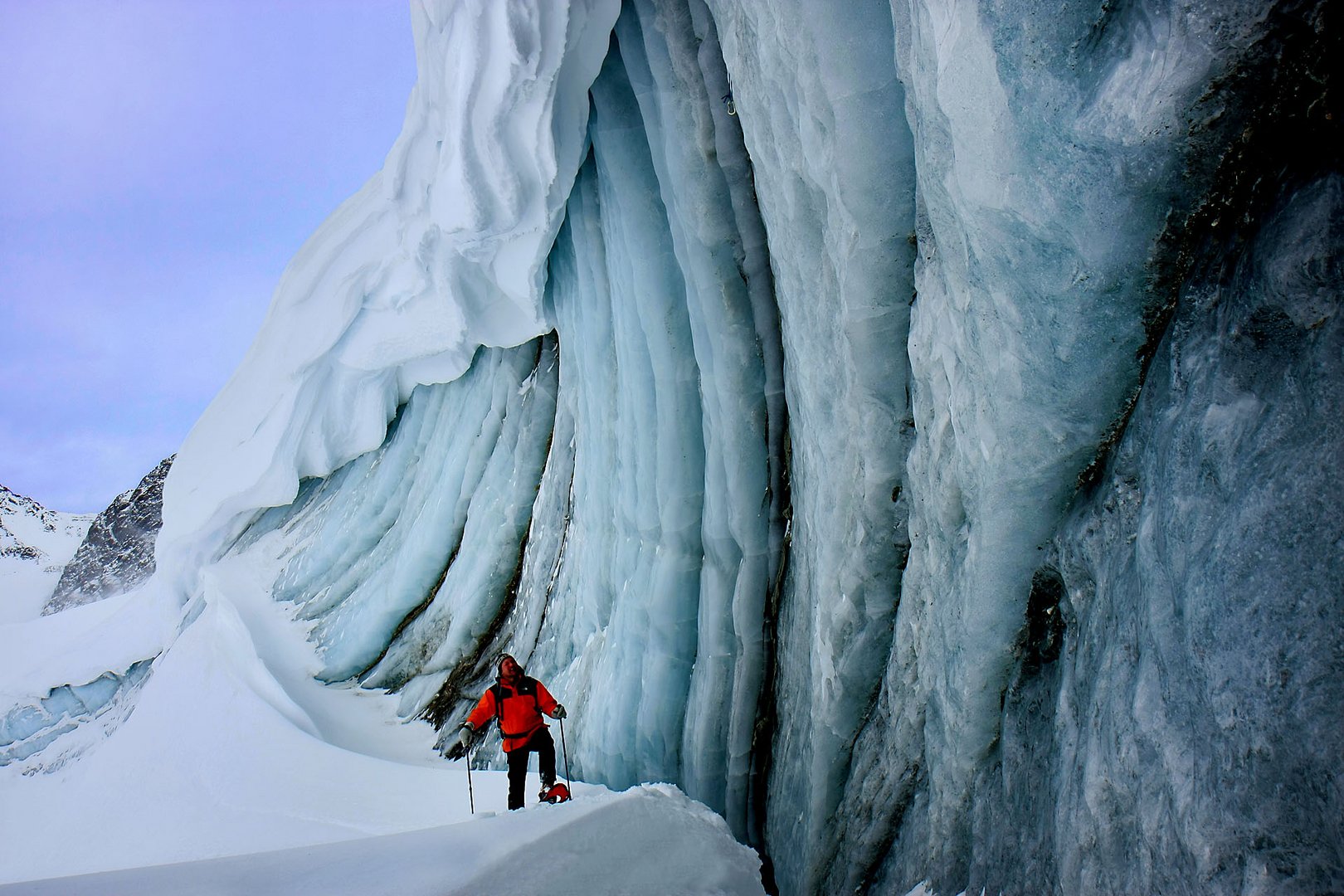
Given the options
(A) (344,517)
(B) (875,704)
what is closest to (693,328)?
(B) (875,704)

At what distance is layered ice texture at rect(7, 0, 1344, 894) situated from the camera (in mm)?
1320

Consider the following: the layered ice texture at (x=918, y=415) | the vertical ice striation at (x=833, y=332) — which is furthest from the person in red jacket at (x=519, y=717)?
the vertical ice striation at (x=833, y=332)

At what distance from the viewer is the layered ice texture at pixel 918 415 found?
52.0 inches

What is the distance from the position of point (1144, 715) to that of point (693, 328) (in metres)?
2.81

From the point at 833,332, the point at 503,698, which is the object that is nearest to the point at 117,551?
the point at 503,698

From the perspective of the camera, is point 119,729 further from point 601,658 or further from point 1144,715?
point 1144,715

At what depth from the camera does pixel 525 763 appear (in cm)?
390

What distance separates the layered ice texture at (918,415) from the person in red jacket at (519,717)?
57cm

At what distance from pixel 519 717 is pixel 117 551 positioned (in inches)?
454

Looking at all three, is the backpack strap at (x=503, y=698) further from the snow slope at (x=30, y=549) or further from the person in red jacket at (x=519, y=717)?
the snow slope at (x=30, y=549)

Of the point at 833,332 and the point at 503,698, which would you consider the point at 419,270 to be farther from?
the point at 833,332

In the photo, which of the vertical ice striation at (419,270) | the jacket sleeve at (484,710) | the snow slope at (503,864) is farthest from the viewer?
the vertical ice striation at (419,270)

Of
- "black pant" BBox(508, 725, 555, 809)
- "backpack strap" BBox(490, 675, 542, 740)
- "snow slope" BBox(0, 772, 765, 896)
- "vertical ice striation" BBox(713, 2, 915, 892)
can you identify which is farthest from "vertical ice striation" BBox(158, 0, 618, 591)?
"snow slope" BBox(0, 772, 765, 896)

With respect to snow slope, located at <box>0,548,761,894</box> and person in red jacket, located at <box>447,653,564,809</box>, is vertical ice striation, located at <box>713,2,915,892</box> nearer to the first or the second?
snow slope, located at <box>0,548,761,894</box>
